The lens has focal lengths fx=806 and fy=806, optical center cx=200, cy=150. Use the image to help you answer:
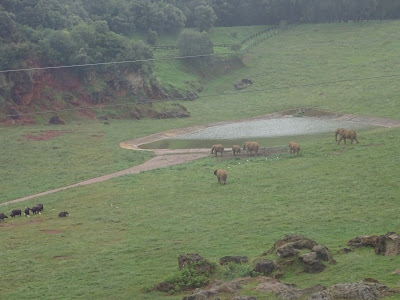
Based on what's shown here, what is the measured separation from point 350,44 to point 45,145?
158ft

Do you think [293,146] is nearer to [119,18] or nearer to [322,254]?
[322,254]

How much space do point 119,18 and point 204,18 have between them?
13705 mm

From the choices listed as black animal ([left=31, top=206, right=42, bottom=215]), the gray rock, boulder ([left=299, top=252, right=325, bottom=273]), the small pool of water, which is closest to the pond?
the small pool of water

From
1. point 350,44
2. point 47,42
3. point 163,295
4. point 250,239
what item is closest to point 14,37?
point 47,42

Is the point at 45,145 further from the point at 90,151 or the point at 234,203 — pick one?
the point at 234,203

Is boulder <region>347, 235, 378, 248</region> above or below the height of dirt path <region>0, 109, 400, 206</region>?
below

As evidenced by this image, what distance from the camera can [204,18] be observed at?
10738 centimetres

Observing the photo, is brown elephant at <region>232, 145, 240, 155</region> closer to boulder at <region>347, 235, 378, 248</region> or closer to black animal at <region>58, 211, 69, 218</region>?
black animal at <region>58, 211, 69, 218</region>

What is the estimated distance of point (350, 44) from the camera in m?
97.6

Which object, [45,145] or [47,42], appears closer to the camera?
[45,145]

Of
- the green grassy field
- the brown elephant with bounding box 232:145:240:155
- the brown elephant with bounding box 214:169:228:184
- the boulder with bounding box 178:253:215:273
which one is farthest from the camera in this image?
the brown elephant with bounding box 232:145:240:155

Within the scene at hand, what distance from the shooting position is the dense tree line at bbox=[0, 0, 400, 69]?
78.1 metres

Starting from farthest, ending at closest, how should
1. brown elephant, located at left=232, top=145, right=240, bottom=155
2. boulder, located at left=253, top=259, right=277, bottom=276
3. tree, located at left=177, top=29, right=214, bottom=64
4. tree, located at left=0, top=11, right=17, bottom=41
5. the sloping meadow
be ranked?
tree, located at left=177, top=29, right=214, bottom=64
tree, located at left=0, top=11, right=17, bottom=41
brown elephant, located at left=232, top=145, right=240, bottom=155
the sloping meadow
boulder, located at left=253, top=259, right=277, bottom=276

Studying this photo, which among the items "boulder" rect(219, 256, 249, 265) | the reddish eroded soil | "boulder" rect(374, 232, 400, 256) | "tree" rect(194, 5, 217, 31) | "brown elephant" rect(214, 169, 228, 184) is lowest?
"boulder" rect(219, 256, 249, 265)
